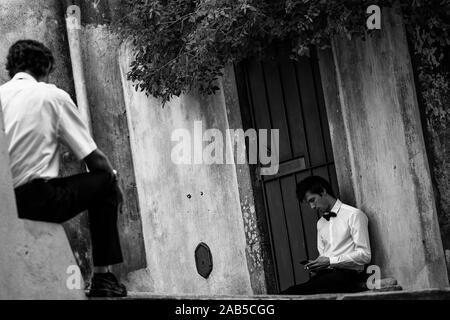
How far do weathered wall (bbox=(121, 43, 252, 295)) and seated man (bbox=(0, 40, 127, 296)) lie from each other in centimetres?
388

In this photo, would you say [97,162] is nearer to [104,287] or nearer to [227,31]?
[104,287]

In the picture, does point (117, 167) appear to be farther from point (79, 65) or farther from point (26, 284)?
point (26, 284)

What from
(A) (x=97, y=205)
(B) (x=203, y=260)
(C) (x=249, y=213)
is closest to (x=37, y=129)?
(A) (x=97, y=205)

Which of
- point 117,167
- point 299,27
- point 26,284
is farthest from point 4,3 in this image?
point 26,284

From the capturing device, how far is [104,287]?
5.81 m

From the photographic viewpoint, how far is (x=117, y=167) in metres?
11.0

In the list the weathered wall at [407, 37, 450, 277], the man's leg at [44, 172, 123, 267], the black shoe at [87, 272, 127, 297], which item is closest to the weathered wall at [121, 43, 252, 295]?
the weathered wall at [407, 37, 450, 277]

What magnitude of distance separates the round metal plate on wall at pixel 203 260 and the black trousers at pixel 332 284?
206cm

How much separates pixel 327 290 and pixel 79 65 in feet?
14.4

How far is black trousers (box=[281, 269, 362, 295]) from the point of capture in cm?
780

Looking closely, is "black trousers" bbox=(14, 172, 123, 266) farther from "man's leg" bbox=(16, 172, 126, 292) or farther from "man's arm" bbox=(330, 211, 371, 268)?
"man's arm" bbox=(330, 211, 371, 268)

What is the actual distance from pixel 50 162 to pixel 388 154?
3321 millimetres

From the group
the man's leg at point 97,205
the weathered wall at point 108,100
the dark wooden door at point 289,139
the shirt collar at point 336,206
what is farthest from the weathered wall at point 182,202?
the man's leg at point 97,205

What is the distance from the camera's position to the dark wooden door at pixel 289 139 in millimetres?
8922
